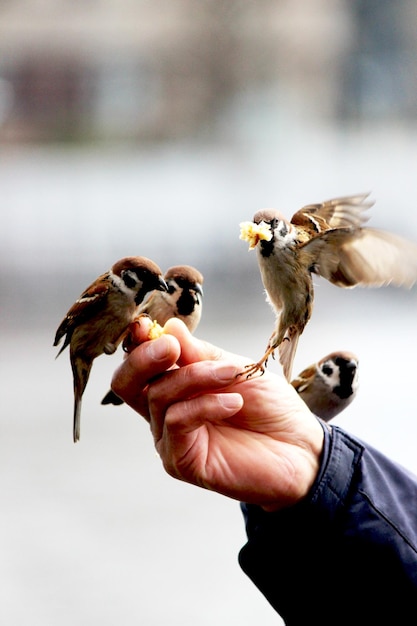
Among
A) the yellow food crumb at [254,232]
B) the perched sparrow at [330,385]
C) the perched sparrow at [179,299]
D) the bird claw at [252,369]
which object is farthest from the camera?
the perched sparrow at [330,385]

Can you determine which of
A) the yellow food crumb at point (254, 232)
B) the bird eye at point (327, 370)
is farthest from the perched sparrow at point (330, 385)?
the yellow food crumb at point (254, 232)

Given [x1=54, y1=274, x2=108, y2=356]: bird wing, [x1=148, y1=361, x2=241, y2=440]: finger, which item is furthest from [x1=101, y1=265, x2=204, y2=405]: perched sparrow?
[x1=148, y1=361, x2=241, y2=440]: finger

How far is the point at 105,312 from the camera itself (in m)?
1.10

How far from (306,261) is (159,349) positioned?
0.56 ft

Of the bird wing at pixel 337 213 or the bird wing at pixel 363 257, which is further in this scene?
the bird wing at pixel 337 213

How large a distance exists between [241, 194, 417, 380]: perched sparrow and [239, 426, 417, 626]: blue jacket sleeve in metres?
0.14

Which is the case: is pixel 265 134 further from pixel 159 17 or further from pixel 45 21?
pixel 45 21

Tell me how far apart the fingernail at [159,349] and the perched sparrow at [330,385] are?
2.22 feet

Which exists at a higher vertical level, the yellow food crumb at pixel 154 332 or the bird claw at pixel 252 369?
the yellow food crumb at pixel 154 332

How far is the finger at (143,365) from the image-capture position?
0.98 m

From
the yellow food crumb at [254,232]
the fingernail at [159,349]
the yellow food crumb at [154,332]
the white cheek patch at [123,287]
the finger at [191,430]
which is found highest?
the yellow food crumb at [254,232]

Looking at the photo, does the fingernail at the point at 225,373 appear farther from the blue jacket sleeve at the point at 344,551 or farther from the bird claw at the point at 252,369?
the blue jacket sleeve at the point at 344,551

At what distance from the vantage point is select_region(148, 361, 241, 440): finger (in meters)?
1.00

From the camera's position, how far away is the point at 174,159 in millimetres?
6797
